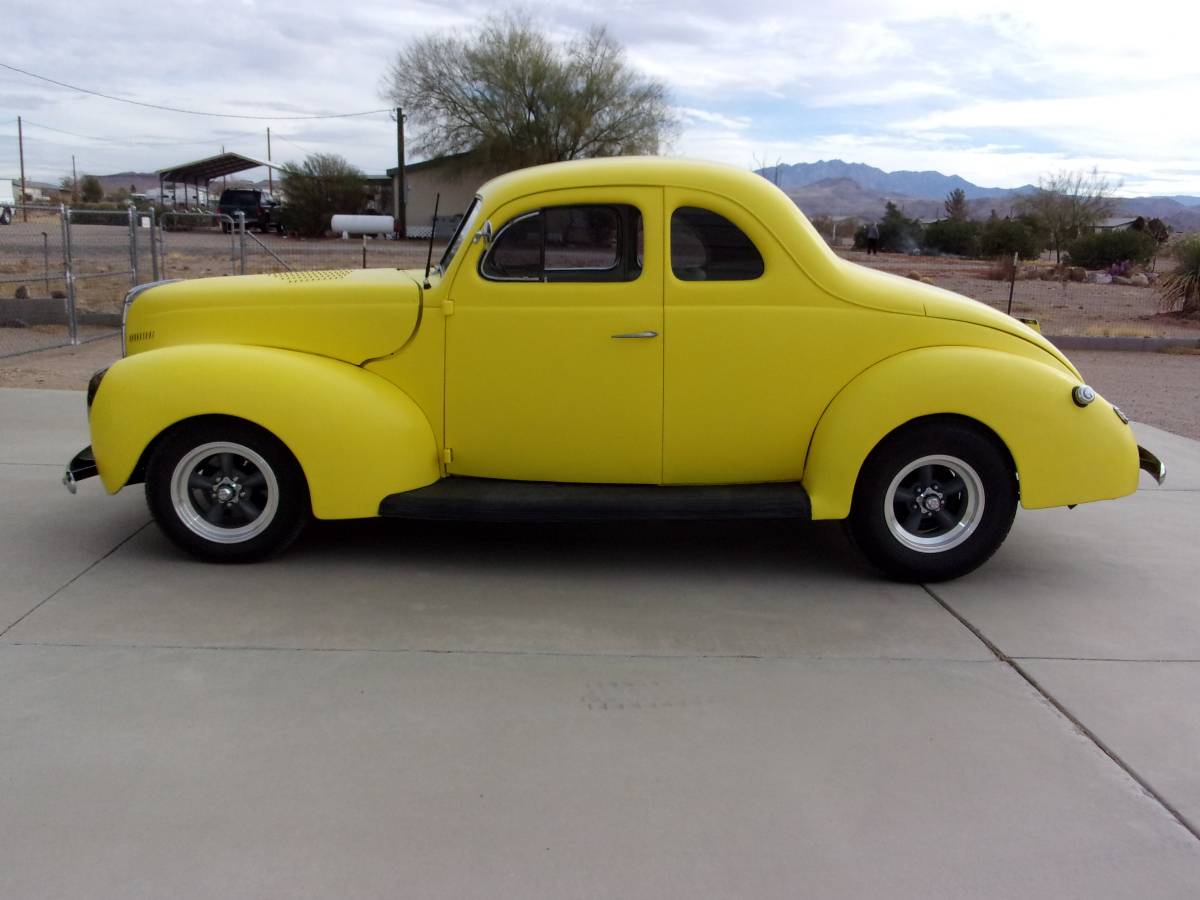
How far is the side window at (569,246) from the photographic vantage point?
4961 mm

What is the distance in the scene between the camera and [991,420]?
191 inches

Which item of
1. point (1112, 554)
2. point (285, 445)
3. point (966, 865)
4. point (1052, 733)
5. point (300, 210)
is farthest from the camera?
point (300, 210)

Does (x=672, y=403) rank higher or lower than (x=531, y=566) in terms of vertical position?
higher

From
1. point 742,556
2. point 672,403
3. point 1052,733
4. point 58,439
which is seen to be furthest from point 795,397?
point 58,439

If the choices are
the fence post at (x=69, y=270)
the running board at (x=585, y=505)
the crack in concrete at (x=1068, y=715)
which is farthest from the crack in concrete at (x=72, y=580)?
the fence post at (x=69, y=270)

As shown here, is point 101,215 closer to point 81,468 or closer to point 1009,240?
point 81,468

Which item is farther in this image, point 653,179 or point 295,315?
point 295,315

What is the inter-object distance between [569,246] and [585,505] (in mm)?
1203

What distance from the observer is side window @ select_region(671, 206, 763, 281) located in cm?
495

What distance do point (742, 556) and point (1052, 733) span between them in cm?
202

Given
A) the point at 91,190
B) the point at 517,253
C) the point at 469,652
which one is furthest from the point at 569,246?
the point at 91,190

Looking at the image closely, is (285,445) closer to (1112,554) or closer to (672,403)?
(672,403)

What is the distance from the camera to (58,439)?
7617 millimetres

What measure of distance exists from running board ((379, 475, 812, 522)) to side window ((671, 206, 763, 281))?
102cm
